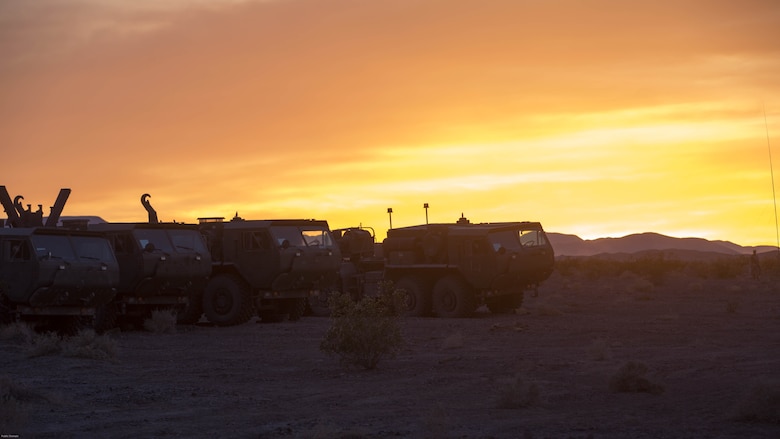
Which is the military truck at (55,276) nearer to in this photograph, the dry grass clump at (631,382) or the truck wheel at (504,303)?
the truck wheel at (504,303)

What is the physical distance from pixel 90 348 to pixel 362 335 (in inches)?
213

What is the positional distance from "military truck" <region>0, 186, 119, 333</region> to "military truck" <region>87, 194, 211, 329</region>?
153cm

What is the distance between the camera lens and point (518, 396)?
524 inches

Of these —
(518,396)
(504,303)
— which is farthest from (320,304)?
(518,396)

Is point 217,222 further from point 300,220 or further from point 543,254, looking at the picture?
point 543,254

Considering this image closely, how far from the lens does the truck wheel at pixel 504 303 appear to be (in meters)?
32.6

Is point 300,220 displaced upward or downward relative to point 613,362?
upward

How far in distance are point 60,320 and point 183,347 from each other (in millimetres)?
3478

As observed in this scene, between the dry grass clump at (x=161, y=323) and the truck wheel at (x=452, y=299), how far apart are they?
8063 millimetres

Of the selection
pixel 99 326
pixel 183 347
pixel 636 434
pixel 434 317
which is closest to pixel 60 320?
pixel 99 326

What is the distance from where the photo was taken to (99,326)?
25859 mm

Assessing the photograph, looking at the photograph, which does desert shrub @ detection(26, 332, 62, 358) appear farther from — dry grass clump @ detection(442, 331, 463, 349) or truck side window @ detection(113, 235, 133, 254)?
dry grass clump @ detection(442, 331, 463, 349)

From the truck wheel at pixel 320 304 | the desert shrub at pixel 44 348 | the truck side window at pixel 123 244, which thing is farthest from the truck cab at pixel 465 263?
the desert shrub at pixel 44 348

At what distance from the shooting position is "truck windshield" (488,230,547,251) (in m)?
30.3
